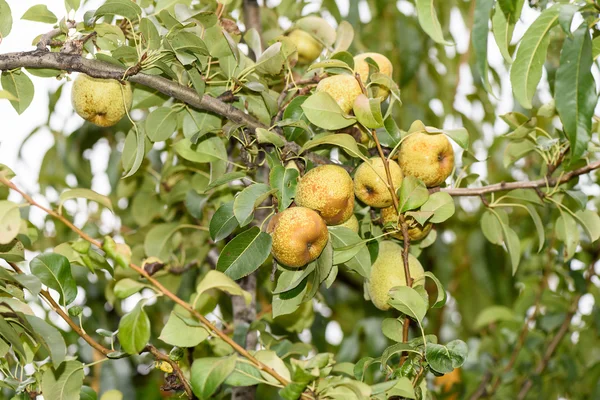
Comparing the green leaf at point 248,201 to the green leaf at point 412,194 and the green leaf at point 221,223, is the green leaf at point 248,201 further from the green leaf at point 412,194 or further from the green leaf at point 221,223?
the green leaf at point 412,194

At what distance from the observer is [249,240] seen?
3.30ft

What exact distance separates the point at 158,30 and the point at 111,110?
0.17 m

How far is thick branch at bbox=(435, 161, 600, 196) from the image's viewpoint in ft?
3.78

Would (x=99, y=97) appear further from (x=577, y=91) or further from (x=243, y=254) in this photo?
(x=577, y=91)

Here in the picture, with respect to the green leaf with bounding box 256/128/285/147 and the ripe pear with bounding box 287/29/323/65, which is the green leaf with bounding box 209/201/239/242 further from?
the ripe pear with bounding box 287/29/323/65

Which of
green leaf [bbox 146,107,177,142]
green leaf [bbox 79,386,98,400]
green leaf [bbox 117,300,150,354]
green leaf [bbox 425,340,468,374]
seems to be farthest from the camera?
green leaf [bbox 146,107,177,142]

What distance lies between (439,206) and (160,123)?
493mm

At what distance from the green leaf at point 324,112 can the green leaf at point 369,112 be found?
2 centimetres

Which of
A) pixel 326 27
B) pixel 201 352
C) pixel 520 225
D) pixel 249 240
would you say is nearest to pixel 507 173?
pixel 520 225

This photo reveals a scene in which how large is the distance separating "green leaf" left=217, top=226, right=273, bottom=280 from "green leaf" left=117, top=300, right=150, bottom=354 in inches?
6.8

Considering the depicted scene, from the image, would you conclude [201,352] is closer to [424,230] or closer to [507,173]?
[424,230]

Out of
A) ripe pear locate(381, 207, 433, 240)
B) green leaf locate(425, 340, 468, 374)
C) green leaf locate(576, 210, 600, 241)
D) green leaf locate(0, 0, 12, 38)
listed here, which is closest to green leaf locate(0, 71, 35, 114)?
green leaf locate(0, 0, 12, 38)

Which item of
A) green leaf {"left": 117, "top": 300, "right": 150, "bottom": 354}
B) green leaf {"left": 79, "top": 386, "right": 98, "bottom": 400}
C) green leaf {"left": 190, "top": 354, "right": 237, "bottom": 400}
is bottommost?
green leaf {"left": 79, "top": 386, "right": 98, "bottom": 400}

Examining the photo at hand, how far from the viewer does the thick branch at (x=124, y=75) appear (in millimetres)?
1002
